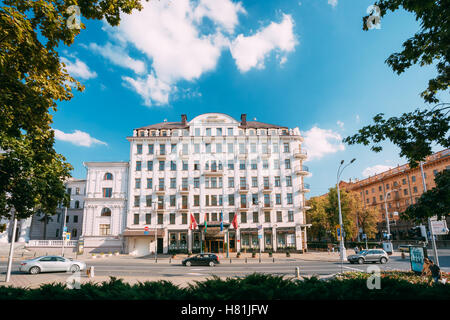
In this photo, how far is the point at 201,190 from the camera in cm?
4044

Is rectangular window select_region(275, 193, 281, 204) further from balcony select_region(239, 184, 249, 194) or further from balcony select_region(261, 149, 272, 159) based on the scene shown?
balcony select_region(261, 149, 272, 159)

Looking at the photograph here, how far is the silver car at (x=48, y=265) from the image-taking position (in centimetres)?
1841

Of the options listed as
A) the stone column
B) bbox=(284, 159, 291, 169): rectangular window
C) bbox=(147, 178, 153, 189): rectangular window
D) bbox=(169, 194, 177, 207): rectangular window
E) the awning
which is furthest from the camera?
the stone column

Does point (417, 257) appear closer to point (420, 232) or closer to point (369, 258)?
point (420, 232)

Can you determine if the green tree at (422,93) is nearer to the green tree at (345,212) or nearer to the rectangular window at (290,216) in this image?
the rectangular window at (290,216)

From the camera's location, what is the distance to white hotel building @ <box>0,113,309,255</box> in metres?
38.6

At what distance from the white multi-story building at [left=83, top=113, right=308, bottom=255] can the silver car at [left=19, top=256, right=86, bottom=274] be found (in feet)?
57.5

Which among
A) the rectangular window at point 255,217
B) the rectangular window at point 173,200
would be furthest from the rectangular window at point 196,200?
the rectangular window at point 255,217

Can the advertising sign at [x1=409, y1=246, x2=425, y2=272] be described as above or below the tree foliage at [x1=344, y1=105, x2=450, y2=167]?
below

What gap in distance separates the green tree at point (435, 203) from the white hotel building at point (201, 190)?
3210 centimetres

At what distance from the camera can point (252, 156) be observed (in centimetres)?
4175

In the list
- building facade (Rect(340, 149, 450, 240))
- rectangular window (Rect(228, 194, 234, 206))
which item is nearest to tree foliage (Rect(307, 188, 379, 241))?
building facade (Rect(340, 149, 450, 240))
